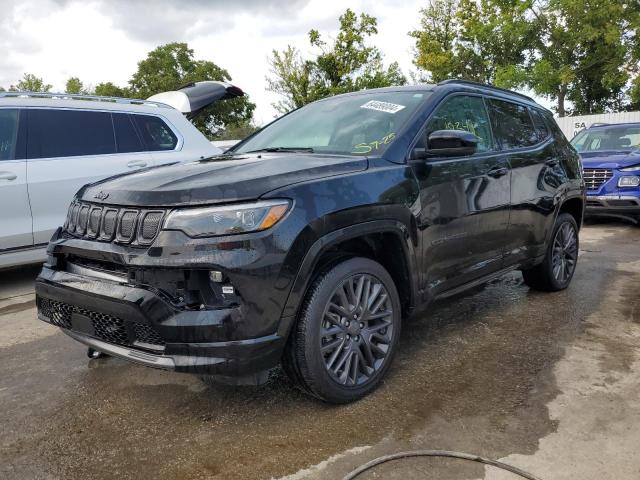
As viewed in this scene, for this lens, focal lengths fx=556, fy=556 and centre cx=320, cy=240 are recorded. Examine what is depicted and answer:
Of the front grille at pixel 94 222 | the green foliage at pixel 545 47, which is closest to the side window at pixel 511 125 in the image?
the front grille at pixel 94 222

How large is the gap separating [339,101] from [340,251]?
60.2 inches

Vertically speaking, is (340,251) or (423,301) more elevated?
(340,251)

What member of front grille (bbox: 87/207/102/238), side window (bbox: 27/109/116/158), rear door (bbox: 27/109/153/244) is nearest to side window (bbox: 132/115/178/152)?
rear door (bbox: 27/109/153/244)

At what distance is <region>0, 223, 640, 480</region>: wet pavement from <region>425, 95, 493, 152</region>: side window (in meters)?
1.40

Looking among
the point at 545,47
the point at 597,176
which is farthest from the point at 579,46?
the point at 597,176

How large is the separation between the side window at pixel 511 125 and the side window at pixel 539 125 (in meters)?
0.06

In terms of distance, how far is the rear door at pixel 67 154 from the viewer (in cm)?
541

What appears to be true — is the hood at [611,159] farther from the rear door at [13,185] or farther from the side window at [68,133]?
the rear door at [13,185]

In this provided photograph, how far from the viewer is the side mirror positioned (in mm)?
3189

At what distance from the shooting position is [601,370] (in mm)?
3305


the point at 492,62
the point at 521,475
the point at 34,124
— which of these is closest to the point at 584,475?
the point at 521,475

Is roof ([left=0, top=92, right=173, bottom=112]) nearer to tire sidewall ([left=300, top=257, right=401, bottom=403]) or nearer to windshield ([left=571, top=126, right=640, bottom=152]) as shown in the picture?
tire sidewall ([left=300, top=257, right=401, bottom=403])

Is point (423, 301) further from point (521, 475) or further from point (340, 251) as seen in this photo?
point (521, 475)

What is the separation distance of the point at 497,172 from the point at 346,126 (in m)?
1.15
